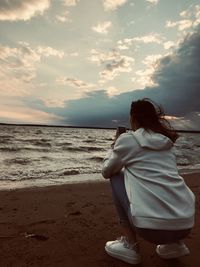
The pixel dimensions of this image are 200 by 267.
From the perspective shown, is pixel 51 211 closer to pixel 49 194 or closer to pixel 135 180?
pixel 49 194

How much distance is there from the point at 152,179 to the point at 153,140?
307 millimetres

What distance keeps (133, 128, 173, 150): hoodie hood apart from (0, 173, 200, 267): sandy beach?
47.6 inches

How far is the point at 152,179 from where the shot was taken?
2566 mm

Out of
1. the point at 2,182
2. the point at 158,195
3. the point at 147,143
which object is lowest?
the point at 2,182

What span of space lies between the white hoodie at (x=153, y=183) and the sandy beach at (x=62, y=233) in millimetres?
778

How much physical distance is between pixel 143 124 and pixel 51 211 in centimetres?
276

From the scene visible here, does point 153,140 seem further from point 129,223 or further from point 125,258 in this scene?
point 125,258

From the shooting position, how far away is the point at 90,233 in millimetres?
3840

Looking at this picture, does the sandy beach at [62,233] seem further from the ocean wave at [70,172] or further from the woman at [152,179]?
the ocean wave at [70,172]

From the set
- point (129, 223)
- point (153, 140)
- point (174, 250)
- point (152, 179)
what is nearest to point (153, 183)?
point (152, 179)

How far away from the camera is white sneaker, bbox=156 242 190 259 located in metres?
2.91

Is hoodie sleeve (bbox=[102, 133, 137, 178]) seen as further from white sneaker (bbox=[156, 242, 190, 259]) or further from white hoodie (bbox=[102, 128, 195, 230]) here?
white sneaker (bbox=[156, 242, 190, 259])

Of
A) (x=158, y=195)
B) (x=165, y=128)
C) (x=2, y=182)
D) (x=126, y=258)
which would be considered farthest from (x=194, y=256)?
(x=2, y=182)

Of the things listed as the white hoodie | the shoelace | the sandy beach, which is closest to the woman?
the white hoodie
